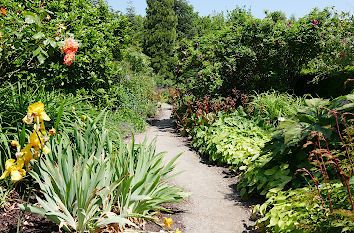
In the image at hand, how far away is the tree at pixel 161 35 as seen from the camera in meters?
24.9

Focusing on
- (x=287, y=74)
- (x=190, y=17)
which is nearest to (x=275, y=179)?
(x=287, y=74)

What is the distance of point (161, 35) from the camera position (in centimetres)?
2514

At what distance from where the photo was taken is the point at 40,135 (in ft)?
7.36

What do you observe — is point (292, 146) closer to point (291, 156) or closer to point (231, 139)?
point (291, 156)

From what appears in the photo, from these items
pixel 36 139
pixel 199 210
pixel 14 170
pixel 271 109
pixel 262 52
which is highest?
pixel 262 52

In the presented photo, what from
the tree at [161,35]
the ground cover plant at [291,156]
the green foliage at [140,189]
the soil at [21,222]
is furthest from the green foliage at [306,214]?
the tree at [161,35]

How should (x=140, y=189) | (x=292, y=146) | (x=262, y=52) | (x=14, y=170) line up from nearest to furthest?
(x=14, y=170)
(x=140, y=189)
(x=292, y=146)
(x=262, y=52)

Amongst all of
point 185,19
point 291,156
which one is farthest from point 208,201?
point 185,19

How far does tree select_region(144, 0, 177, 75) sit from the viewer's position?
81.6ft

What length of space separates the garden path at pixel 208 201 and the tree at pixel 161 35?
778 inches

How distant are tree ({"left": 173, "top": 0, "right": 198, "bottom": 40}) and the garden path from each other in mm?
28432

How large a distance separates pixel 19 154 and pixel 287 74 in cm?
→ 835

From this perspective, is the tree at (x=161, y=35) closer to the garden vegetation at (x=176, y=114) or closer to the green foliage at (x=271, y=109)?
the garden vegetation at (x=176, y=114)

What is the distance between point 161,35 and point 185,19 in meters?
8.77
